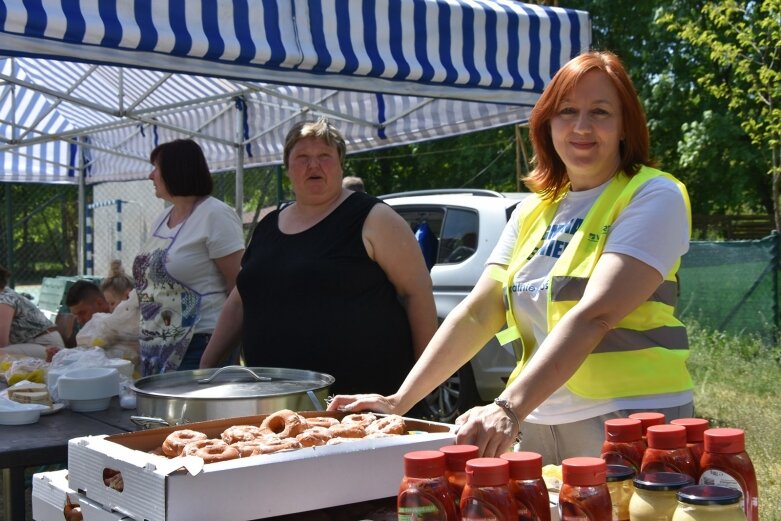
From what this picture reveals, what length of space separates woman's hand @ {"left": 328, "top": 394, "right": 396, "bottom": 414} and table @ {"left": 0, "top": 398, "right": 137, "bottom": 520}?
104 cm

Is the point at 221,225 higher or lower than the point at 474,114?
lower

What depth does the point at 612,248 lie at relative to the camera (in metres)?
1.97

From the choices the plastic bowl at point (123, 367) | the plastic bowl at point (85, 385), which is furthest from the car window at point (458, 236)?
the plastic bowl at point (85, 385)

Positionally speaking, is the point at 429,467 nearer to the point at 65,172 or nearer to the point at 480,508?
the point at 480,508

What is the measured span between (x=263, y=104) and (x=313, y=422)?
6208 mm

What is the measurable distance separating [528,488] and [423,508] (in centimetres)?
16

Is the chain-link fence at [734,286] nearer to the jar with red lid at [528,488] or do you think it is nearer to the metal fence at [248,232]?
the metal fence at [248,232]

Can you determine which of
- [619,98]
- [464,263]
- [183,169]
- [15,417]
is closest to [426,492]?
[619,98]

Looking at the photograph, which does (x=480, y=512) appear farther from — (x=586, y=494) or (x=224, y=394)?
(x=224, y=394)

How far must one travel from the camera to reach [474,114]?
22.0ft

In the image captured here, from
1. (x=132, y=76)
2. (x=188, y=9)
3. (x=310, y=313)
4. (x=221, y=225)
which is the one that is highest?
(x=132, y=76)

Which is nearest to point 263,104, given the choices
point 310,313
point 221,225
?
point 221,225

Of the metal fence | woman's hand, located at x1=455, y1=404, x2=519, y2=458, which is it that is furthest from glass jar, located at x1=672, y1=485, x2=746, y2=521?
the metal fence

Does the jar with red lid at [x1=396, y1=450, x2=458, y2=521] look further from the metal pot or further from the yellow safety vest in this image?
the metal pot
